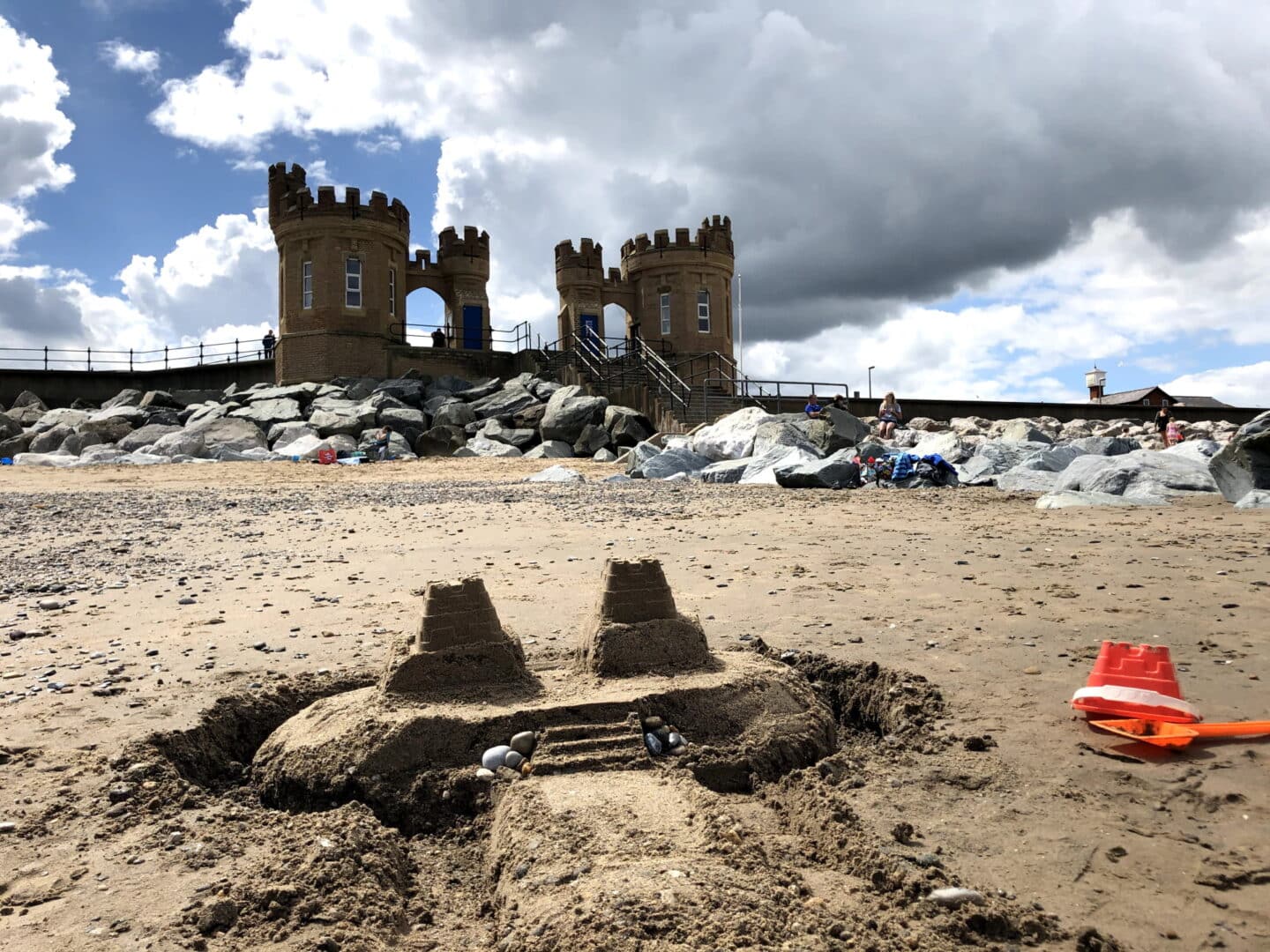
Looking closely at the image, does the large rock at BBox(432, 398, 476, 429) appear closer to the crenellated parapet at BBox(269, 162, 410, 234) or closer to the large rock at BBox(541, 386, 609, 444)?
the large rock at BBox(541, 386, 609, 444)

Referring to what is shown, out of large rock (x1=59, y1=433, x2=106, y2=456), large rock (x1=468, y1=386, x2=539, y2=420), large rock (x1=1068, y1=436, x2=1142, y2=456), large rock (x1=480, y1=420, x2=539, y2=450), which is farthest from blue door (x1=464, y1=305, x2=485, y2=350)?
large rock (x1=1068, y1=436, x2=1142, y2=456)

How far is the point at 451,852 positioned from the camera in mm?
2996

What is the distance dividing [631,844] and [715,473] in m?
13.6

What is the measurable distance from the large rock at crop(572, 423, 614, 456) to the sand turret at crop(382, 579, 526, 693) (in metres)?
21.0

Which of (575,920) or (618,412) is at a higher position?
(618,412)

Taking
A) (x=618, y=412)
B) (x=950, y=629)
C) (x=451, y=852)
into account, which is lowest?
(x=451, y=852)

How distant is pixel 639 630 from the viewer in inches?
159

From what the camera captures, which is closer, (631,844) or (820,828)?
(631,844)

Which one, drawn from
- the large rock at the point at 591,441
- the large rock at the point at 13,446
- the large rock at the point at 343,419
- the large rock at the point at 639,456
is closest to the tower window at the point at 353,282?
the large rock at the point at 343,419

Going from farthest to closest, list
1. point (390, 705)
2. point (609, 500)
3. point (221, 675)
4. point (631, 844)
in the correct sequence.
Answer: point (609, 500) < point (221, 675) < point (390, 705) < point (631, 844)

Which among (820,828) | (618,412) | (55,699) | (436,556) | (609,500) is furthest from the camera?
(618,412)

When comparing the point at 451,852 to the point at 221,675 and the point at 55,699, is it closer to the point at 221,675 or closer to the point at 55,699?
the point at 221,675

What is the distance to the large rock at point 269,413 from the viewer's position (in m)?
29.5

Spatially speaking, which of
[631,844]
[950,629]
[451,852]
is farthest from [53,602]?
[950,629]
